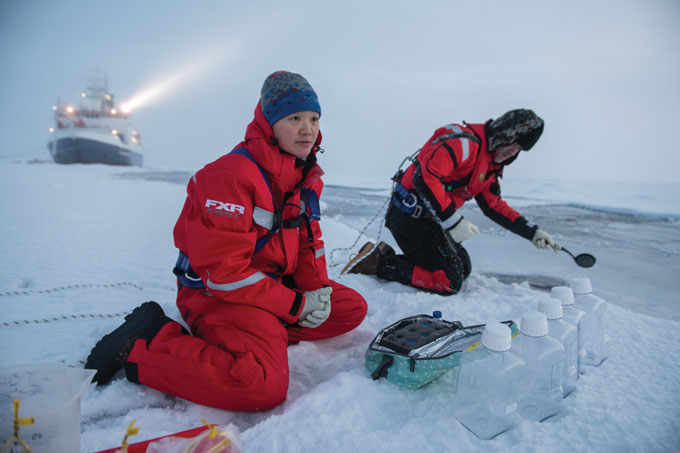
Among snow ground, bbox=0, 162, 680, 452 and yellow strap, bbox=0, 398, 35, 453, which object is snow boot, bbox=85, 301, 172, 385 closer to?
snow ground, bbox=0, 162, 680, 452

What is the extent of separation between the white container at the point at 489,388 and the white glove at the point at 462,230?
141 centimetres

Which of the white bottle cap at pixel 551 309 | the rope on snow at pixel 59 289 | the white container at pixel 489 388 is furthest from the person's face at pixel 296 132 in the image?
the rope on snow at pixel 59 289

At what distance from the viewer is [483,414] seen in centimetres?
132

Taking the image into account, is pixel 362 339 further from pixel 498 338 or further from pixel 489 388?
pixel 498 338

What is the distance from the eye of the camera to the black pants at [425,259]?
2840mm

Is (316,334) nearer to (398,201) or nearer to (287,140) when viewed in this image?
Result: (287,140)

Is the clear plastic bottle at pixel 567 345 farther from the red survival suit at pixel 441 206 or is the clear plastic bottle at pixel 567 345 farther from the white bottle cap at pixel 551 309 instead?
the red survival suit at pixel 441 206

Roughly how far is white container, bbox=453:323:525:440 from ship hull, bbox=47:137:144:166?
88.8 feet

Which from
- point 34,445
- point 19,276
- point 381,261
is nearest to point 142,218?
point 19,276

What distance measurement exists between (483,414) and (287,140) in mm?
1365

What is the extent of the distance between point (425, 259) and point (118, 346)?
2.19 metres

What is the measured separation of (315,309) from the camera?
5.70ft

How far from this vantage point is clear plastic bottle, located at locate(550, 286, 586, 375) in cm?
161

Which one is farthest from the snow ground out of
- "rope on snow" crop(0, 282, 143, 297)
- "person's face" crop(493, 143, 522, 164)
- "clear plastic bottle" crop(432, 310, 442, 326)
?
"person's face" crop(493, 143, 522, 164)
